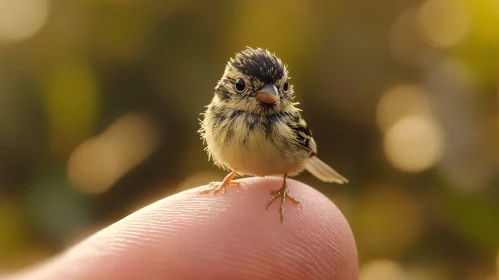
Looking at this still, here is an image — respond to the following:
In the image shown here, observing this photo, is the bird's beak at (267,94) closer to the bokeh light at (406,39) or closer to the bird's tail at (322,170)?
the bird's tail at (322,170)

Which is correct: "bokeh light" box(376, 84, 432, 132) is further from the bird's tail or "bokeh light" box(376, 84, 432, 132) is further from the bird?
the bird

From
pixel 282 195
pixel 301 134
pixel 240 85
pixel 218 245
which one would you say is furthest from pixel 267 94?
pixel 218 245

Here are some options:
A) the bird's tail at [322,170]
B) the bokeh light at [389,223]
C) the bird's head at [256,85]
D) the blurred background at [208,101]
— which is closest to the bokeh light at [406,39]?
the blurred background at [208,101]

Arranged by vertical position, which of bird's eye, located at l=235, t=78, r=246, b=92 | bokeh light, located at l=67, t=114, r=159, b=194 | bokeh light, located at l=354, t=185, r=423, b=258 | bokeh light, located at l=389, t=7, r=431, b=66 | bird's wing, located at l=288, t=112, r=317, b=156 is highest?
bokeh light, located at l=389, t=7, r=431, b=66

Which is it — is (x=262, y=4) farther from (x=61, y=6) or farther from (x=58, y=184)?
(x=58, y=184)

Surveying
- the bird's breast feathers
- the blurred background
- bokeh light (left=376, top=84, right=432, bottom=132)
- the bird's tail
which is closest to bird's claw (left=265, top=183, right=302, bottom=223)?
the bird's breast feathers
